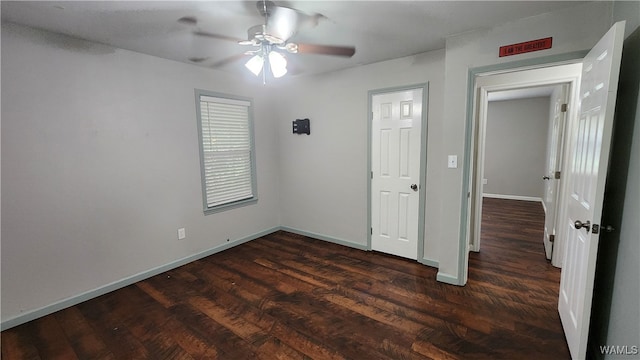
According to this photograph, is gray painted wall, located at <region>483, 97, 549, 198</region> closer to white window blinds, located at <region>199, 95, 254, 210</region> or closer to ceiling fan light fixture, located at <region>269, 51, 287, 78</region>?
white window blinds, located at <region>199, 95, 254, 210</region>

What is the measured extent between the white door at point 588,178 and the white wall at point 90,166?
3501mm

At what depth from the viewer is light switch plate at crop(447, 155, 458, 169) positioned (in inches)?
103

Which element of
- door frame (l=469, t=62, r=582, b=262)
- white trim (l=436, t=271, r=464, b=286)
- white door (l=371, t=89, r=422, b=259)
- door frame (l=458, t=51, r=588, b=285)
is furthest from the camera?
white door (l=371, t=89, r=422, b=259)

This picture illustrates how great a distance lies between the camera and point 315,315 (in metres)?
2.31

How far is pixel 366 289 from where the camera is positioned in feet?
8.87

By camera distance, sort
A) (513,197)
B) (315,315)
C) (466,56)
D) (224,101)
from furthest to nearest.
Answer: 1. (513,197)
2. (224,101)
3. (466,56)
4. (315,315)

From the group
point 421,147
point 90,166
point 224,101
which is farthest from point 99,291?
point 421,147

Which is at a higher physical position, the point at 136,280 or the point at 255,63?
the point at 255,63

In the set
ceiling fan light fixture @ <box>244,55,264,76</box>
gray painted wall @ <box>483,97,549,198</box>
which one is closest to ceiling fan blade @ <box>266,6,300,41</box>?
ceiling fan light fixture @ <box>244,55,264,76</box>

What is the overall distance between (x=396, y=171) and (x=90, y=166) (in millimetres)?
3102

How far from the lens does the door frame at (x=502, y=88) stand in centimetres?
293

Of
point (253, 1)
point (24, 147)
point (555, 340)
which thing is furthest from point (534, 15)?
point (24, 147)

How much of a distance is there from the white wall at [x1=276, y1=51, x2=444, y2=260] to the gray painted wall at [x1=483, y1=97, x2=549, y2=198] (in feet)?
16.4

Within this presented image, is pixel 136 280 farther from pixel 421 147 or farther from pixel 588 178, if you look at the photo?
pixel 588 178
